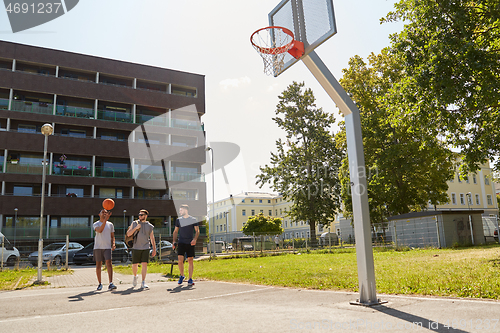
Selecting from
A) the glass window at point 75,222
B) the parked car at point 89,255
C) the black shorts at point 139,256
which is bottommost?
the parked car at point 89,255

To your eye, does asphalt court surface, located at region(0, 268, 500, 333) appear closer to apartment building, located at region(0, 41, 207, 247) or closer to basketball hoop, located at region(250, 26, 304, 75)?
basketball hoop, located at region(250, 26, 304, 75)

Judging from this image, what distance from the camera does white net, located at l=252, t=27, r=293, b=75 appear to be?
6798 millimetres

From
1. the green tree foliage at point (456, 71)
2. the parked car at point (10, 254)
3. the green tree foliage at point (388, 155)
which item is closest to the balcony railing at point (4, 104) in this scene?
the parked car at point (10, 254)

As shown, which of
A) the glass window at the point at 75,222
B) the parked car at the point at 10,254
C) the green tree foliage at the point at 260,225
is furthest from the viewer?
the green tree foliage at the point at 260,225

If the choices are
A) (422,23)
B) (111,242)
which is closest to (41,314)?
(111,242)

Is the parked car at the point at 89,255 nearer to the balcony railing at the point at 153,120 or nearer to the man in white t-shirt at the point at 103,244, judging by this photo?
the man in white t-shirt at the point at 103,244

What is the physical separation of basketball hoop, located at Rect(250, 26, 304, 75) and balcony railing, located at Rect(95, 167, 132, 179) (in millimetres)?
32050

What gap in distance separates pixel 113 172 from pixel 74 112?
7.06 meters

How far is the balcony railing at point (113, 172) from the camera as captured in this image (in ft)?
119

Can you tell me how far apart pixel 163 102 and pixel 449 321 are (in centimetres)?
3957

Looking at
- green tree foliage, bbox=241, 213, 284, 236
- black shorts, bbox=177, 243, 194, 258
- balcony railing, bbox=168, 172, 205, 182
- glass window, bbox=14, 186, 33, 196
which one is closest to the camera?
black shorts, bbox=177, 243, 194, 258

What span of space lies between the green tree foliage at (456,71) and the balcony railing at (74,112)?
102 ft

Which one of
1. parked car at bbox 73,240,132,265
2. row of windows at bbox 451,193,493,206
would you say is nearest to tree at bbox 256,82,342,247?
parked car at bbox 73,240,132,265

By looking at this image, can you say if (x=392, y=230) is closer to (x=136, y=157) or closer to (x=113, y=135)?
(x=136, y=157)
